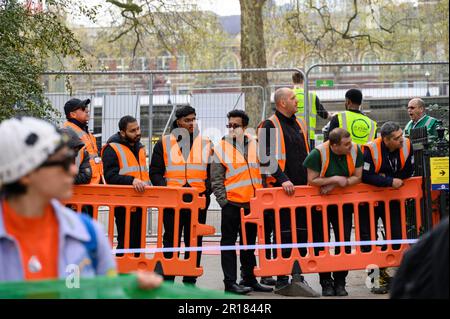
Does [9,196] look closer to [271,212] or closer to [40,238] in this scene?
[40,238]

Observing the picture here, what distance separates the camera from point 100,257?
3908 mm

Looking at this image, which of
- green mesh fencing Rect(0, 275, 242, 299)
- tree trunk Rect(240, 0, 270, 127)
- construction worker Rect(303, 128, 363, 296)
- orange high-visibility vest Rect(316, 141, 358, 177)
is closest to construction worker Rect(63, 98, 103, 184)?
construction worker Rect(303, 128, 363, 296)

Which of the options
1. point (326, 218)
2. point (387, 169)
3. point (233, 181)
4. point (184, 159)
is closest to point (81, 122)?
point (184, 159)

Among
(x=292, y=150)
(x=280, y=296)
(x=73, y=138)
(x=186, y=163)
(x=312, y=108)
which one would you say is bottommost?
(x=280, y=296)

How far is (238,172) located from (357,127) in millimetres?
2031

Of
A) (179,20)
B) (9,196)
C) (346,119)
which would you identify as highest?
(179,20)

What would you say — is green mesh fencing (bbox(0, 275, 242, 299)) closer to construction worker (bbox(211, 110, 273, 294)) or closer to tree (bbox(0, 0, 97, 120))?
construction worker (bbox(211, 110, 273, 294))

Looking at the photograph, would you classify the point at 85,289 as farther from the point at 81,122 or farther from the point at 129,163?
the point at 81,122

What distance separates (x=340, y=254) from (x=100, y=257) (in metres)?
6.31

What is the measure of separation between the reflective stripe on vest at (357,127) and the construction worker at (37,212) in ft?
25.3

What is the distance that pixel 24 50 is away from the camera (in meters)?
12.2

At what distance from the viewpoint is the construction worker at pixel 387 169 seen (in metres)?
9.84
